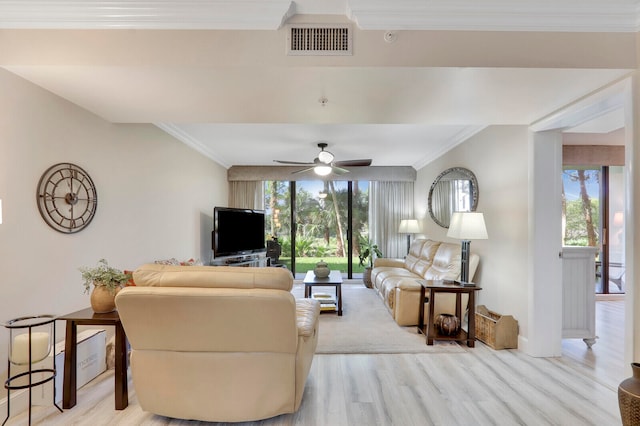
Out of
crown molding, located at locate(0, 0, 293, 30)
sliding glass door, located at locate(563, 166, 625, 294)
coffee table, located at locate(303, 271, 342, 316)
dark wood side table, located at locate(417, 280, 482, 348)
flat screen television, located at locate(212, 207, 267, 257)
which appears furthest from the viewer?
sliding glass door, located at locate(563, 166, 625, 294)

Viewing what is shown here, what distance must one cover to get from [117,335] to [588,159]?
6.60 metres

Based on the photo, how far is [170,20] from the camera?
2.01 m

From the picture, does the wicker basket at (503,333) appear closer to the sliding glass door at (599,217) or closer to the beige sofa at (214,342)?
the beige sofa at (214,342)

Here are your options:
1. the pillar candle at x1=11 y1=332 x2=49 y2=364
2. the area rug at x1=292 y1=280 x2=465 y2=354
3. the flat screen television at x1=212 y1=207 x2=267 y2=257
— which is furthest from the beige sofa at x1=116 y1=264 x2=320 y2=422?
the flat screen television at x1=212 y1=207 x2=267 y2=257

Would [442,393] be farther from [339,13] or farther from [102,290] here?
[339,13]

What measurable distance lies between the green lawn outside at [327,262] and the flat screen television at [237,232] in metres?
0.94

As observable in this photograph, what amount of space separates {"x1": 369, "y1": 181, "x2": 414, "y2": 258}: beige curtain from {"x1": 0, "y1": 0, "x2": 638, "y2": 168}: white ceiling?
4168 mm

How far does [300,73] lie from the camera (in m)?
2.10

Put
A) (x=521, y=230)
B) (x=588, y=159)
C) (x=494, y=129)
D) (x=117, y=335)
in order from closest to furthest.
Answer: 1. (x=117, y=335)
2. (x=521, y=230)
3. (x=494, y=129)
4. (x=588, y=159)

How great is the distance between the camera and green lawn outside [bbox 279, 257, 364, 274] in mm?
7168

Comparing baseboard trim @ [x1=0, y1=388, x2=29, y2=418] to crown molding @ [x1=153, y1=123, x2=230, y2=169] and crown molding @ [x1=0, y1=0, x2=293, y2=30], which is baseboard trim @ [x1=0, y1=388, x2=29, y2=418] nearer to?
crown molding @ [x1=0, y1=0, x2=293, y2=30]

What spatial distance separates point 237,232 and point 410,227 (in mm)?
3508

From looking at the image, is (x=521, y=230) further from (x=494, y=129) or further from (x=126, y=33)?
(x=126, y=33)

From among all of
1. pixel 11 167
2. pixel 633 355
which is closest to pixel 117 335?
pixel 11 167
